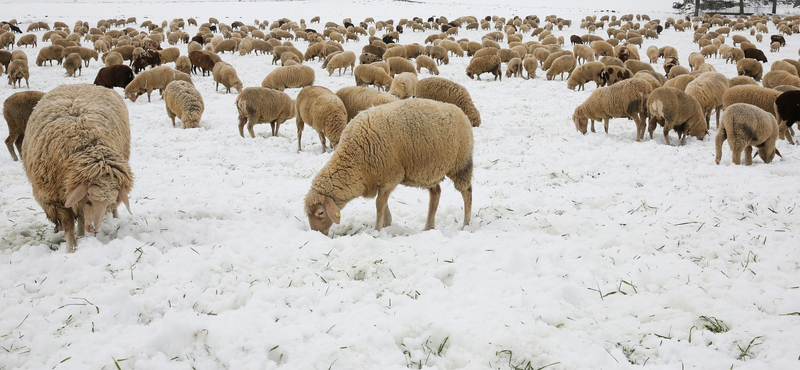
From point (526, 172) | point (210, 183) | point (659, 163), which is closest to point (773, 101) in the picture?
point (659, 163)

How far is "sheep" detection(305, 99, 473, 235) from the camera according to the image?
5.60 m

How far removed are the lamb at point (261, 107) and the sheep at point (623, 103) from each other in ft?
27.7

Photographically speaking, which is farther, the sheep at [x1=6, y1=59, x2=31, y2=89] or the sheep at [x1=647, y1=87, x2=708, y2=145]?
the sheep at [x1=6, y1=59, x2=31, y2=89]

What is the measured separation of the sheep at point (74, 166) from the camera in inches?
186

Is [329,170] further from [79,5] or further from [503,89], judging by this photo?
[79,5]

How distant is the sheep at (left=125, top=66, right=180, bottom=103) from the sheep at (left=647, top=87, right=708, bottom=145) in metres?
16.9

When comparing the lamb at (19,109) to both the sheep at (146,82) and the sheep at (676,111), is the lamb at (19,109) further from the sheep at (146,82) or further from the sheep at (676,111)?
the sheep at (676,111)

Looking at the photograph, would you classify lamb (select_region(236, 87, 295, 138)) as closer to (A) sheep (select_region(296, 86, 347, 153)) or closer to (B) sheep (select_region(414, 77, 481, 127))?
(A) sheep (select_region(296, 86, 347, 153))

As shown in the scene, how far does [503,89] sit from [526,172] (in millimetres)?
12086

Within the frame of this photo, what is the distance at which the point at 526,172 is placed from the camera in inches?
352

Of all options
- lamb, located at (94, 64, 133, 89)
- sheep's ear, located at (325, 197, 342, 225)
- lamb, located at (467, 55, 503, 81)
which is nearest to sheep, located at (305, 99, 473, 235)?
sheep's ear, located at (325, 197, 342, 225)

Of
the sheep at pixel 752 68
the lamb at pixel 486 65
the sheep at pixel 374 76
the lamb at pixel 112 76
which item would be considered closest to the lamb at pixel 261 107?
the sheep at pixel 374 76

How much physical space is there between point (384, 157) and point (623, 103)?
8576 mm

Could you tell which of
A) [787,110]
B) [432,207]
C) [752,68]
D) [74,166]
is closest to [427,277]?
[432,207]
